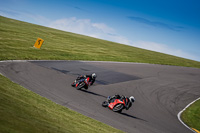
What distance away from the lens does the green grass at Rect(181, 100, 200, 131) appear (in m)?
12.6

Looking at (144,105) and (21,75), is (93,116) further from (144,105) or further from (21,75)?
(21,75)

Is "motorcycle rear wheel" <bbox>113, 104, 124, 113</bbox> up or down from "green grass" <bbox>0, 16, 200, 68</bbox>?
down

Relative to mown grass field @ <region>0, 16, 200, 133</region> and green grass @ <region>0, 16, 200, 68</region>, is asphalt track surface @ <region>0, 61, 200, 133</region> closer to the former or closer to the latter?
mown grass field @ <region>0, 16, 200, 133</region>

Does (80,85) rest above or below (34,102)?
above

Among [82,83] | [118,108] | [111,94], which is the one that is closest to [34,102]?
[118,108]

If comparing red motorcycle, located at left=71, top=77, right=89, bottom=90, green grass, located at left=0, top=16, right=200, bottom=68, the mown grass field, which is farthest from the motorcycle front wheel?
green grass, located at left=0, top=16, right=200, bottom=68

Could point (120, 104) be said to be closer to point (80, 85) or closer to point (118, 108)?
point (118, 108)

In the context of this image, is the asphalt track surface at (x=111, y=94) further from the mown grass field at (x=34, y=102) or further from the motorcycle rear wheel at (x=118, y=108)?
the mown grass field at (x=34, y=102)

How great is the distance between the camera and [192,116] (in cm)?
1405

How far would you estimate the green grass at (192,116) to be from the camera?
12.6 m

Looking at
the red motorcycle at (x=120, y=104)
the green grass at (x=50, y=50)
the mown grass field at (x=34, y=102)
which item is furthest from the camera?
the green grass at (x=50, y=50)

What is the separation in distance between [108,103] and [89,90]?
279 cm

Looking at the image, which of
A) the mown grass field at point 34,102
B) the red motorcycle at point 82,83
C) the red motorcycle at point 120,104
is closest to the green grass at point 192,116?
the red motorcycle at point 120,104

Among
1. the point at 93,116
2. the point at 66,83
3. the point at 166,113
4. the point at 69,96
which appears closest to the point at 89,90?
the point at 66,83
